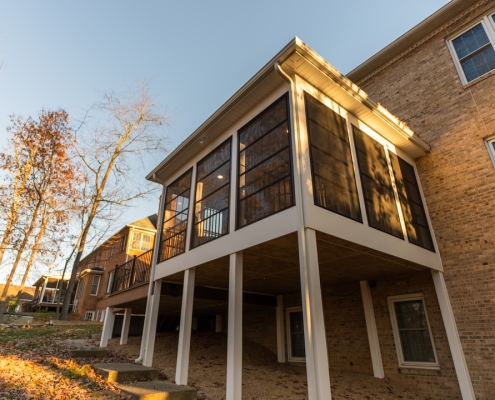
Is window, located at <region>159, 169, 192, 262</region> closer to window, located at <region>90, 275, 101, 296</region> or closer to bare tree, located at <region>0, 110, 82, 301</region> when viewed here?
bare tree, located at <region>0, 110, 82, 301</region>

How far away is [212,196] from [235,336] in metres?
3.22

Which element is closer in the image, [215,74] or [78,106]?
[215,74]

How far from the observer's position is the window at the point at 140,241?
2265cm

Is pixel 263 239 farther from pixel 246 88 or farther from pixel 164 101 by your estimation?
pixel 164 101

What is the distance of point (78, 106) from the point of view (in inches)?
695

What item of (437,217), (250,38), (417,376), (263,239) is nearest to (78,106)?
(250,38)

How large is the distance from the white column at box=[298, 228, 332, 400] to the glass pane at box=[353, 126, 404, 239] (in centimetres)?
198

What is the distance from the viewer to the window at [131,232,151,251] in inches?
892

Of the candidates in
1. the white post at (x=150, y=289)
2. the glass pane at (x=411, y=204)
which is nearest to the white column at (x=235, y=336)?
the white post at (x=150, y=289)

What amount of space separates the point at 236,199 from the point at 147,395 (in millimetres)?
3611

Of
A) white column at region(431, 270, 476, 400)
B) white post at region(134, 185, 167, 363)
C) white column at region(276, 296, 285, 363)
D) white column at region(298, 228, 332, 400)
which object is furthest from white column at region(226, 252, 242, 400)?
white column at region(276, 296, 285, 363)

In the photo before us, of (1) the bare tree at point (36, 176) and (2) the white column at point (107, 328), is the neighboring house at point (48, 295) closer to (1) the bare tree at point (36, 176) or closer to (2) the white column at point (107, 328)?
(1) the bare tree at point (36, 176)

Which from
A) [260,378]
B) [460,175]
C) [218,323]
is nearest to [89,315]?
[218,323]

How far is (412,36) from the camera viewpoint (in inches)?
377
